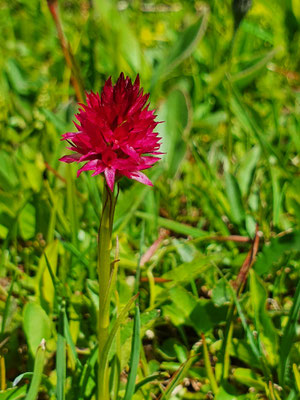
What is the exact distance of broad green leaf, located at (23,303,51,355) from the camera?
141 centimetres

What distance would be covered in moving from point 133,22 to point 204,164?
1378 millimetres

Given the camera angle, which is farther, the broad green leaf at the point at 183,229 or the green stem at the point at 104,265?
the broad green leaf at the point at 183,229

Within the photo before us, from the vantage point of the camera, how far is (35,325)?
1.43 m

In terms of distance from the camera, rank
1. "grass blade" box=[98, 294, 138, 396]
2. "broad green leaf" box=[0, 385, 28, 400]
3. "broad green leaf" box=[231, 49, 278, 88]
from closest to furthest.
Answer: "grass blade" box=[98, 294, 138, 396], "broad green leaf" box=[0, 385, 28, 400], "broad green leaf" box=[231, 49, 278, 88]

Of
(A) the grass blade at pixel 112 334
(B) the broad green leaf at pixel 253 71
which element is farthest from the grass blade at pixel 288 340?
(B) the broad green leaf at pixel 253 71

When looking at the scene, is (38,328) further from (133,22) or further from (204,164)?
(133,22)

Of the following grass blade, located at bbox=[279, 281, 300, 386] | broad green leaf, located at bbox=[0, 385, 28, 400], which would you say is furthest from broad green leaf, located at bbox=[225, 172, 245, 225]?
broad green leaf, located at bbox=[0, 385, 28, 400]

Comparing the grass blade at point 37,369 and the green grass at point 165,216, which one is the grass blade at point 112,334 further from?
the grass blade at point 37,369

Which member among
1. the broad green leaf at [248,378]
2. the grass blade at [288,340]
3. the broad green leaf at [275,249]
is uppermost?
the broad green leaf at [275,249]

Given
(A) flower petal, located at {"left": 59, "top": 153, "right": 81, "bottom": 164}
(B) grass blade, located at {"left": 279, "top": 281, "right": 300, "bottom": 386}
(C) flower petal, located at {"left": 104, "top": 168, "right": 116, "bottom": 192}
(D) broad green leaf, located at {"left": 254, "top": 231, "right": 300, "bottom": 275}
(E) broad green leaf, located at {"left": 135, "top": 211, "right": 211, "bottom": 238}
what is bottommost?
(B) grass blade, located at {"left": 279, "top": 281, "right": 300, "bottom": 386}

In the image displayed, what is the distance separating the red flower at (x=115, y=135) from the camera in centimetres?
98

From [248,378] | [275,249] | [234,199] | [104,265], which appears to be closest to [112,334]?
[104,265]

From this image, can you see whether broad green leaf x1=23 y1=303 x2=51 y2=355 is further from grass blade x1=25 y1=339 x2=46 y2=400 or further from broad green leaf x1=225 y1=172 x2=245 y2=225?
broad green leaf x1=225 y1=172 x2=245 y2=225

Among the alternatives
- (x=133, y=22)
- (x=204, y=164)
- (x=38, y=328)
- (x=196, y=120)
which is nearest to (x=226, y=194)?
(x=204, y=164)
